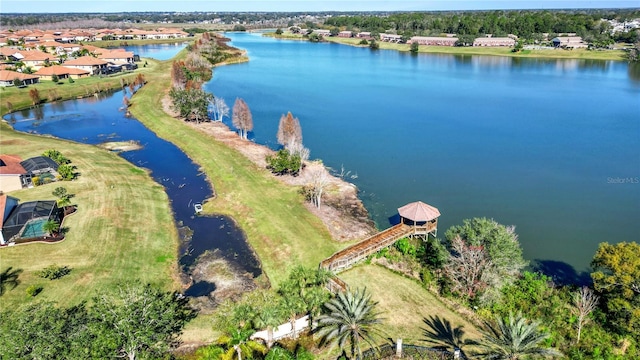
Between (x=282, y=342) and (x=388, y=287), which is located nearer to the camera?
(x=282, y=342)

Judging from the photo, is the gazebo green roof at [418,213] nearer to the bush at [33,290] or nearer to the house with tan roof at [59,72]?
the bush at [33,290]

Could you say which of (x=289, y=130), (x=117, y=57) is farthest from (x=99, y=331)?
(x=117, y=57)

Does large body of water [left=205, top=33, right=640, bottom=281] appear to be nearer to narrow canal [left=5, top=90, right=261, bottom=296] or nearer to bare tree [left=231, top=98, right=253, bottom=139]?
bare tree [left=231, top=98, right=253, bottom=139]

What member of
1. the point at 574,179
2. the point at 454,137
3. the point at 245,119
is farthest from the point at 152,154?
the point at 574,179

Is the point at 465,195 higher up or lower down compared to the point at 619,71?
lower down

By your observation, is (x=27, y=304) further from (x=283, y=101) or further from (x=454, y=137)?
(x=283, y=101)

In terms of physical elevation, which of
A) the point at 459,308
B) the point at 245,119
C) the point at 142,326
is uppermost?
the point at 245,119

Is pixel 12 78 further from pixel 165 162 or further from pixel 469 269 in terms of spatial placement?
pixel 469 269
